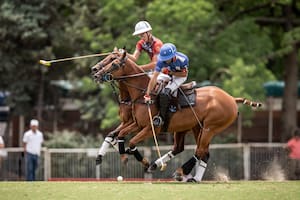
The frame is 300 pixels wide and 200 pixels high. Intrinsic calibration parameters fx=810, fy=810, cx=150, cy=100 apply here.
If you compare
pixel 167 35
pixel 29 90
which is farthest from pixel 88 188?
pixel 29 90

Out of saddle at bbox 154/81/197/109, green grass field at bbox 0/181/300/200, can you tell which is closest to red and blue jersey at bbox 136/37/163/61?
saddle at bbox 154/81/197/109

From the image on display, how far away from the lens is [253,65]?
2984 cm

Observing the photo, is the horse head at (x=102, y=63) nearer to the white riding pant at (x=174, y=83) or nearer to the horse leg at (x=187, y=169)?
the white riding pant at (x=174, y=83)

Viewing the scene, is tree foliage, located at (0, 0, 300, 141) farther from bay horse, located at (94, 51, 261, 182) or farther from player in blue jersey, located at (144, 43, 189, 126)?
player in blue jersey, located at (144, 43, 189, 126)

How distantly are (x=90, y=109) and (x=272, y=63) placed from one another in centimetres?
835

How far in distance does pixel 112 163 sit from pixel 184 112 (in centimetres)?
1024

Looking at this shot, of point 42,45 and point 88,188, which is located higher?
point 42,45

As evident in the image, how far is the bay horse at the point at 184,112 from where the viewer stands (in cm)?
1634

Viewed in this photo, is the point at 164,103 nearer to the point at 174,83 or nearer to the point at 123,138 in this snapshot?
the point at 174,83

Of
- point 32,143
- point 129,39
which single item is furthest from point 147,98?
point 129,39

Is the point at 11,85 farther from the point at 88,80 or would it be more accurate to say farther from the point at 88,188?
the point at 88,188

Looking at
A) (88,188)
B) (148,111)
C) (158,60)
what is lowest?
(88,188)

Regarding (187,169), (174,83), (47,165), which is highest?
(174,83)

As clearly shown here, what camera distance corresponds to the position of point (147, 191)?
45.7ft
